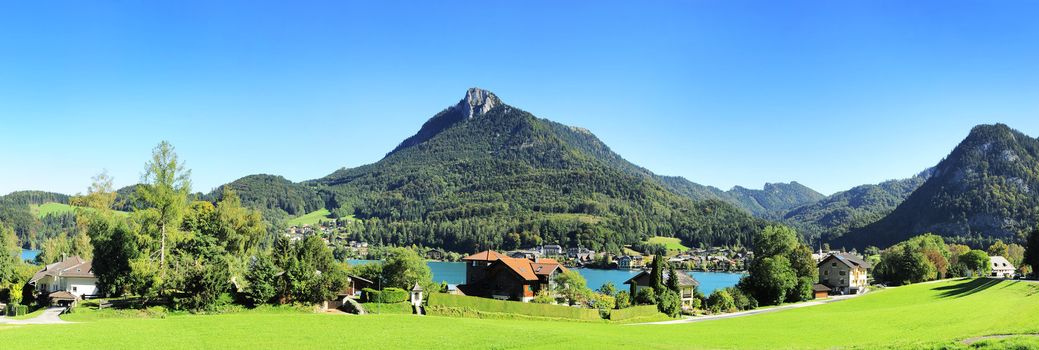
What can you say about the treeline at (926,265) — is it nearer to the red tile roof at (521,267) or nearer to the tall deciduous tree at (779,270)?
the tall deciduous tree at (779,270)

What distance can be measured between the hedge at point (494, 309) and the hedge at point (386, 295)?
500 centimetres

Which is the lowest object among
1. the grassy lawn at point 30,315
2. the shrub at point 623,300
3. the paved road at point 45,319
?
the shrub at point 623,300

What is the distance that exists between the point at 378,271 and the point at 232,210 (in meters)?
19.1

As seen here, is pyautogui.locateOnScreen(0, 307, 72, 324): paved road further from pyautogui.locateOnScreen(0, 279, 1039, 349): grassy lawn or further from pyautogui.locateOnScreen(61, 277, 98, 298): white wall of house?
pyautogui.locateOnScreen(61, 277, 98, 298): white wall of house

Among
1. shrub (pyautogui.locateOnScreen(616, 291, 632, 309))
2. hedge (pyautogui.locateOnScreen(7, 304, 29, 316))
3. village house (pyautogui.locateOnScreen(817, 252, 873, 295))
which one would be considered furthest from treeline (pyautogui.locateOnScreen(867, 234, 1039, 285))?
hedge (pyautogui.locateOnScreen(7, 304, 29, 316))

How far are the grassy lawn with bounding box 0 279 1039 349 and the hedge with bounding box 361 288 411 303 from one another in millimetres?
9777

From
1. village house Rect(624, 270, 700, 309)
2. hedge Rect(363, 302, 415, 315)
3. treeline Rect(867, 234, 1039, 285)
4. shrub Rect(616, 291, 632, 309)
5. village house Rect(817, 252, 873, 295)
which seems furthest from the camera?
treeline Rect(867, 234, 1039, 285)

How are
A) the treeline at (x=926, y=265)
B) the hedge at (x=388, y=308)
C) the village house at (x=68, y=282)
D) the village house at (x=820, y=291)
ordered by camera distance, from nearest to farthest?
the hedge at (x=388, y=308) < the village house at (x=68, y=282) < the village house at (x=820, y=291) < the treeline at (x=926, y=265)

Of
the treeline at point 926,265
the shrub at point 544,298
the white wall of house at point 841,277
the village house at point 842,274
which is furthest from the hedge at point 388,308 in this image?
the treeline at point 926,265

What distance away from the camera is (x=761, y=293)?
7100cm

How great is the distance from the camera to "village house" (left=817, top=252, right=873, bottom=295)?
290 ft

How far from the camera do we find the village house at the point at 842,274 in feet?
290

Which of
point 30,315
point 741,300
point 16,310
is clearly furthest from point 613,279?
point 30,315

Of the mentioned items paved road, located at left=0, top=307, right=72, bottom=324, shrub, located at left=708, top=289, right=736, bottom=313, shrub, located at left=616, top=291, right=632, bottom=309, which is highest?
paved road, located at left=0, top=307, right=72, bottom=324
